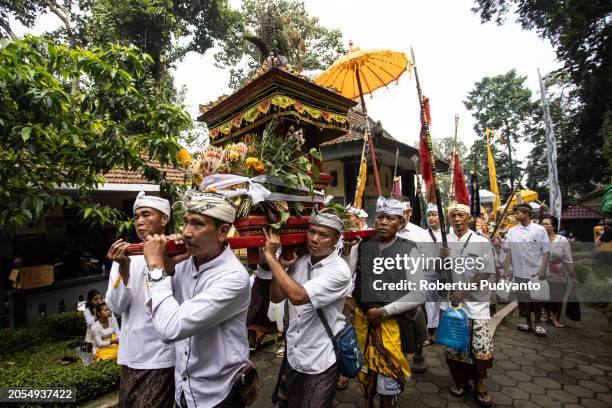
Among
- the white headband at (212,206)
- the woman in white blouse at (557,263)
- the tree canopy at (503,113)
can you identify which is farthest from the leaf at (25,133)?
Result: the tree canopy at (503,113)

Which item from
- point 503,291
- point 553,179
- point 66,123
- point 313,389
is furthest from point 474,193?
point 66,123

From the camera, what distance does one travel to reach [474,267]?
427cm

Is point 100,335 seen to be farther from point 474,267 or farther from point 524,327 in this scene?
point 524,327

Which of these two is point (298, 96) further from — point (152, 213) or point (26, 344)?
point (26, 344)

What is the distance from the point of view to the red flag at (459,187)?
5301 millimetres

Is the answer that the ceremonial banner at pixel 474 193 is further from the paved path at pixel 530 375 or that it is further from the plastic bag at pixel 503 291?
the paved path at pixel 530 375

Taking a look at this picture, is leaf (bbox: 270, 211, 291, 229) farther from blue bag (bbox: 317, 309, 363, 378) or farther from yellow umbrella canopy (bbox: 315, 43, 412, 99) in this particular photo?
yellow umbrella canopy (bbox: 315, 43, 412, 99)

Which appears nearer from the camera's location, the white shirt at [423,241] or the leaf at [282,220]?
the leaf at [282,220]

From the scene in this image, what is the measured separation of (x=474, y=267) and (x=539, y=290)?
331 cm

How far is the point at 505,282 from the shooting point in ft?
24.7

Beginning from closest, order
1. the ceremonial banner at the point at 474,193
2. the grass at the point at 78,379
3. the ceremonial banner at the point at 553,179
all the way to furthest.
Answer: the grass at the point at 78,379 → the ceremonial banner at the point at 474,193 → the ceremonial banner at the point at 553,179

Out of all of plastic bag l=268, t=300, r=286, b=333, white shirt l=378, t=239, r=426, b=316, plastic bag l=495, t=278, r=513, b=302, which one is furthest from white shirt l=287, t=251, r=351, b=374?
plastic bag l=495, t=278, r=513, b=302

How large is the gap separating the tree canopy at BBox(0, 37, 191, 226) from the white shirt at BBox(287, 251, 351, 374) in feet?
9.28

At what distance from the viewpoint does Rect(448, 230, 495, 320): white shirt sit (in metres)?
4.08
